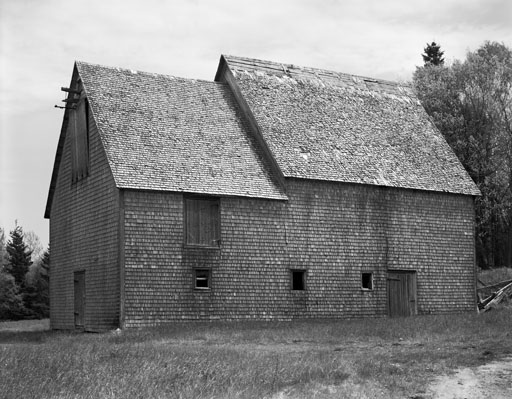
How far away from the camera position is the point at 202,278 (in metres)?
32.6

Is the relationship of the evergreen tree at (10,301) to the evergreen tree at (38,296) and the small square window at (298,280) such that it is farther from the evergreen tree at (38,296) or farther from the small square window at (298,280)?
the small square window at (298,280)

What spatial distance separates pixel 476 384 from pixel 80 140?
23.0m

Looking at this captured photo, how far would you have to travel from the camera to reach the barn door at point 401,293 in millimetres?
36750

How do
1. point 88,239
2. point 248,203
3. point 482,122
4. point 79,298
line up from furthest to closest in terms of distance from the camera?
point 482,122 → point 79,298 → point 88,239 → point 248,203

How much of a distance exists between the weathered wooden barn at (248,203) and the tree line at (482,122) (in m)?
16.2

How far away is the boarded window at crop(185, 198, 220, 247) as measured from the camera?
3250 cm

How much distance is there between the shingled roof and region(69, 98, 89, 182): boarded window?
663 centimetres

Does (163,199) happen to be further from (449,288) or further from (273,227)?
(449,288)

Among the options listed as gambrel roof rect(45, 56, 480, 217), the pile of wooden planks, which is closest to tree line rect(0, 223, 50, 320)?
gambrel roof rect(45, 56, 480, 217)

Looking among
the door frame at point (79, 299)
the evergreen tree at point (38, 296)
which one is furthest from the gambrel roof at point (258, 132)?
the evergreen tree at point (38, 296)

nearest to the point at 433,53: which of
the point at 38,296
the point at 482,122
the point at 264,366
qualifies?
the point at 482,122

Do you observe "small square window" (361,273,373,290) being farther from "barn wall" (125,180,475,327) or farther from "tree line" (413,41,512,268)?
"tree line" (413,41,512,268)

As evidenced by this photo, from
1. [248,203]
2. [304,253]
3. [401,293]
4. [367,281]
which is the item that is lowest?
[401,293]

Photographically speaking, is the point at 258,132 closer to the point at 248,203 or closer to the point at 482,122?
the point at 248,203
